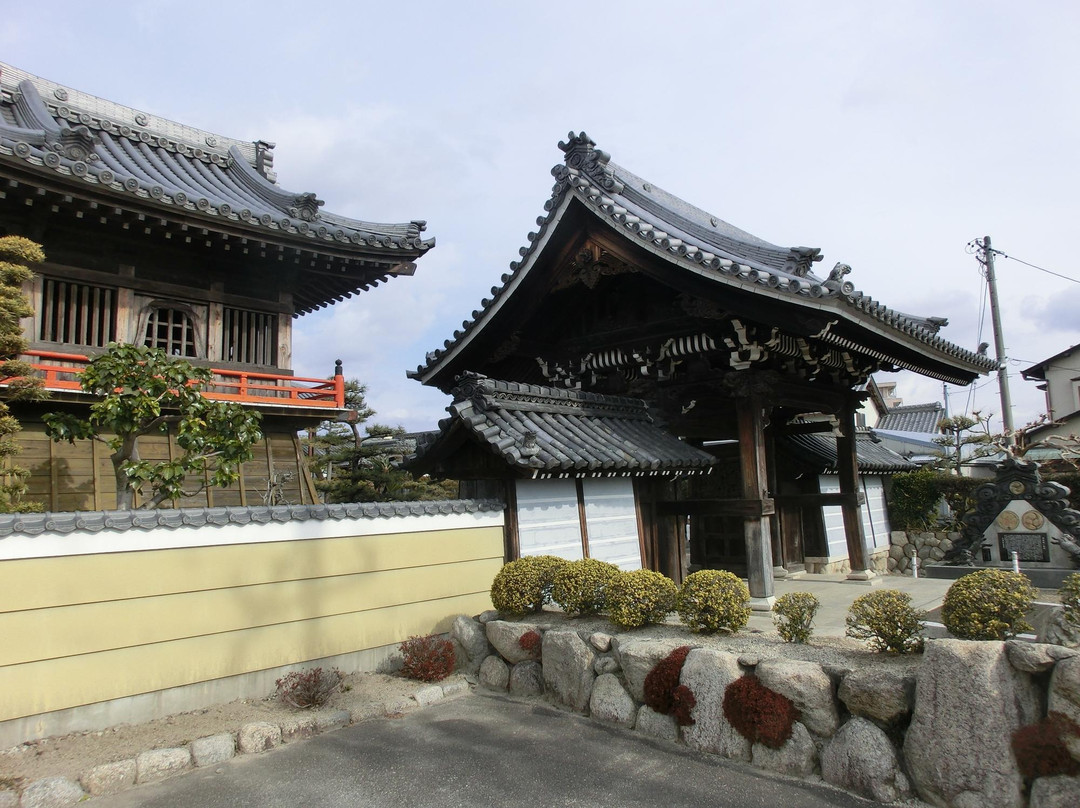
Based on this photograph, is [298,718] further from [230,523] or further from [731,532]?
[731,532]

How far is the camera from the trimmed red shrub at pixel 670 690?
577cm

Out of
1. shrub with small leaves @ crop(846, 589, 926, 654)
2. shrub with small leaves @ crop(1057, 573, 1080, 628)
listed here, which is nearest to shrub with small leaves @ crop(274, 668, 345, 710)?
shrub with small leaves @ crop(846, 589, 926, 654)

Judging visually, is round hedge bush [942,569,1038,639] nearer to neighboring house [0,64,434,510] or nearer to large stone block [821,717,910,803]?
large stone block [821,717,910,803]

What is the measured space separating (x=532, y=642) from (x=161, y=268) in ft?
30.1

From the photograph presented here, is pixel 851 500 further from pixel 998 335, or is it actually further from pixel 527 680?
pixel 998 335

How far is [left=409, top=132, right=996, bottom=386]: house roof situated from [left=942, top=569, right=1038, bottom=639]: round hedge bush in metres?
4.04

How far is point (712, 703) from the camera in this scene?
222 inches

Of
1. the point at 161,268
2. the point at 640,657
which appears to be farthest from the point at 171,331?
the point at 640,657

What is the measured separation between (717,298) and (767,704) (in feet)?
18.9

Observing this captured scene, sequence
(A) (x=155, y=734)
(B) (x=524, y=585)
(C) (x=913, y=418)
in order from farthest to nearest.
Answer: (C) (x=913, y=418), (B) (x=524, y=585), (A) (x=155, y=734)

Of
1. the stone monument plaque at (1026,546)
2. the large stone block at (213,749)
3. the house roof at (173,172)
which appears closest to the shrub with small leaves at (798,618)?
the large stone block at (213,749)

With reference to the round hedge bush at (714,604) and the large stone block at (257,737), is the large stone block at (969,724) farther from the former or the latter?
the large stone block at (257,737)

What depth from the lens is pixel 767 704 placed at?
5.25m

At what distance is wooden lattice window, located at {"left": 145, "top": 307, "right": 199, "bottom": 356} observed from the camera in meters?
11.9
